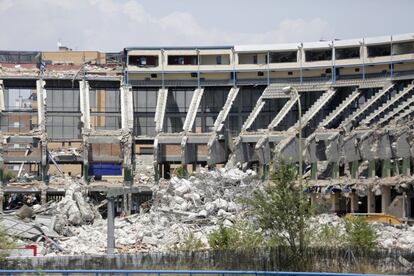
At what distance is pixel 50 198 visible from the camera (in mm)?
85938

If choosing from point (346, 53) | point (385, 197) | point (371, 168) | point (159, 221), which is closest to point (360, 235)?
point (159, 221)

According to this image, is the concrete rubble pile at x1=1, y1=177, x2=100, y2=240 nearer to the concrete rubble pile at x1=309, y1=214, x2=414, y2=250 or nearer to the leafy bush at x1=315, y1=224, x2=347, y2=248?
the concrete rubble pile at x1=309, y1=214, x2=414, y2=250

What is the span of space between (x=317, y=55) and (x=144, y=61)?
1842cm

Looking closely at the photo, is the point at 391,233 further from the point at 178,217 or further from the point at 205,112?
A: the point at 205,112

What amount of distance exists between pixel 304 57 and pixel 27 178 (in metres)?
31.1

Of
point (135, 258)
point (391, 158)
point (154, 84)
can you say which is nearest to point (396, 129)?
point (391, 158)

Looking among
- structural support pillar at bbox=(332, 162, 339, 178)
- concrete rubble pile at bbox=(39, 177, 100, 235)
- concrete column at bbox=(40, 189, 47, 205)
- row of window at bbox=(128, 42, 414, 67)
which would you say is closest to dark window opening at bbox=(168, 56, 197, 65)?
row of window at bbox=(128, 42, 414, 67)

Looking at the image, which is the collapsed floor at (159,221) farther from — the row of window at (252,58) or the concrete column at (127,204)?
the row of window at (252,58)

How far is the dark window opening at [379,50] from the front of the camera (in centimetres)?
9231

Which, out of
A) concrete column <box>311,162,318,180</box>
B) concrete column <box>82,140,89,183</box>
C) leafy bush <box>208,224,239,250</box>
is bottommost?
leafy bush <box>208,224,239,250</box>

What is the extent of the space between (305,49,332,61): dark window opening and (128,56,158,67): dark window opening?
16205 millimetres

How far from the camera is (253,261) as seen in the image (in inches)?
1549

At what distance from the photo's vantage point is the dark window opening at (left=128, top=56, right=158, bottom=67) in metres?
98.0

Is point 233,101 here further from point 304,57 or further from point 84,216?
point 84,216
